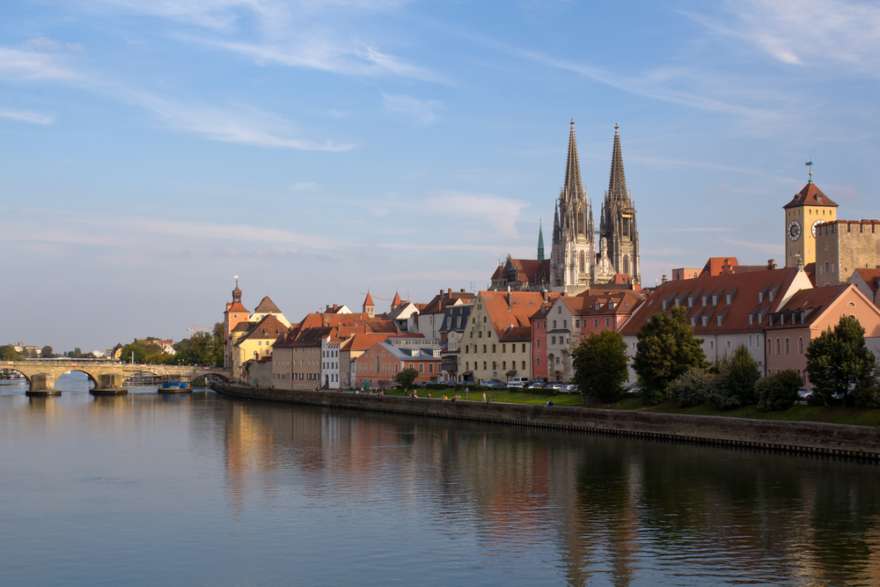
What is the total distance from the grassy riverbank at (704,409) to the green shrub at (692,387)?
46 centimetres

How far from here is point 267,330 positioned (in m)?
160

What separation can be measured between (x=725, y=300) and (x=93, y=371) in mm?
92809

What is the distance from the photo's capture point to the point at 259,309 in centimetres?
17938

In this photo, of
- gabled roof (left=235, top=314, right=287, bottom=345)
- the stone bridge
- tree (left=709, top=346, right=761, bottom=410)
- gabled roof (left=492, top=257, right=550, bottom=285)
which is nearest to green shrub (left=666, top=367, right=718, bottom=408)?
tree (left=709, top=346, right=761, bottom=410)

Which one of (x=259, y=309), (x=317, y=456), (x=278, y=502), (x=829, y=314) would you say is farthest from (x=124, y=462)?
→ (x=259, y=309)

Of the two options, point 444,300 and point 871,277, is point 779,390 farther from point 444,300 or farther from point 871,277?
point 444,300

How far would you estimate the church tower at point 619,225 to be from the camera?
187 metres

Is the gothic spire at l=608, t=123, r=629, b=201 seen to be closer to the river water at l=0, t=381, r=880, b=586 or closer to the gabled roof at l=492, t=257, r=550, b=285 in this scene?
the gabled roof at l=492, t=257, r=550, b=285

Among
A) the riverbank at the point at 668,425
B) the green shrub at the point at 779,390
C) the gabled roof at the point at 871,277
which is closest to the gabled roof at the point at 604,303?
the riverbank at the point at 668,425

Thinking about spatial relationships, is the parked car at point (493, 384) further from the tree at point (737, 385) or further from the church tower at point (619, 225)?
the church tower at point (619, 225)

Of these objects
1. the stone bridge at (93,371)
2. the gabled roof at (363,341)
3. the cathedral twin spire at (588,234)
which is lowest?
the stone bridge at (93,371)

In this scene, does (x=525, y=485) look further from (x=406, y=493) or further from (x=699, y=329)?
(x=699, y=329)

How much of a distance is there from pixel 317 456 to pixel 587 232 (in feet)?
410

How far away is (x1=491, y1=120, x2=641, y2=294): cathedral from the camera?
178500 millimetres
